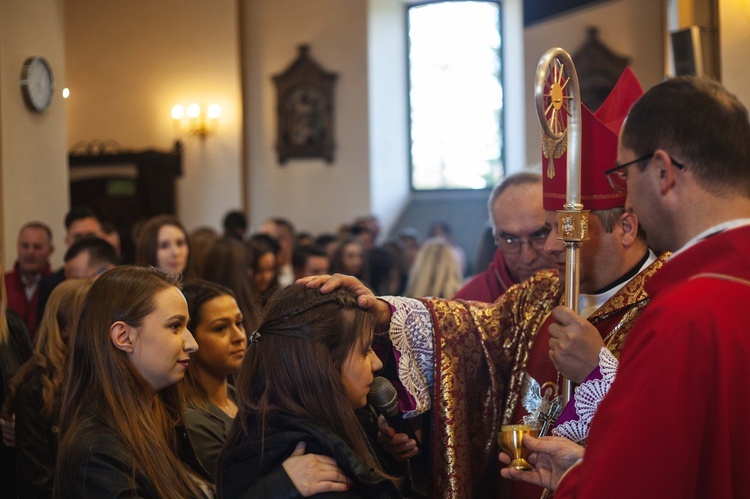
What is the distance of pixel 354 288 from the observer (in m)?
2.35

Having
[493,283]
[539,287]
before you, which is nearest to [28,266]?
[493,283]

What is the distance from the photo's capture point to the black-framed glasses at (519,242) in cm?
316

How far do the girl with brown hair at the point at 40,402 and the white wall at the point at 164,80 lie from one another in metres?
9.20

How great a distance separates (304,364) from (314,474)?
0.26m

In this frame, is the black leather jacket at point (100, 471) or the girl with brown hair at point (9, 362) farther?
the girl with brown hair at point (9, 362)

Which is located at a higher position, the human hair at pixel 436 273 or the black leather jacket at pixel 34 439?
the human hair at pixel 436 273

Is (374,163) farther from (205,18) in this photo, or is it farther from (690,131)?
(690,131)

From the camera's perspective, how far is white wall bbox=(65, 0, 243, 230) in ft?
40.9

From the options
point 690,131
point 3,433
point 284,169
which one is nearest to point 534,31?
point 284,169

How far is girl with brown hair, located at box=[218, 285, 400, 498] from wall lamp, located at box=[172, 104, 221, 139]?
10585 mm

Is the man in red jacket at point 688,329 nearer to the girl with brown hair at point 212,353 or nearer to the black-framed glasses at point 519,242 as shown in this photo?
the black-framed glasses at point 519,242

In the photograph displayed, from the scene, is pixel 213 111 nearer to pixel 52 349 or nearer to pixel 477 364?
pixel 52 349

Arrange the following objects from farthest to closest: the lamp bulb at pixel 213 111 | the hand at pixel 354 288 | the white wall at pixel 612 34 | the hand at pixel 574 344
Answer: the lamp bulb at pixel 213 111 < the white wall at pixel 612 34 < the hand at pixel 354 288 < the hand at pixel 574 344

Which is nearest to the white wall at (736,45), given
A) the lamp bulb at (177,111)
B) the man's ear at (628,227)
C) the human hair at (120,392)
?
the man's ear at (628,227)
